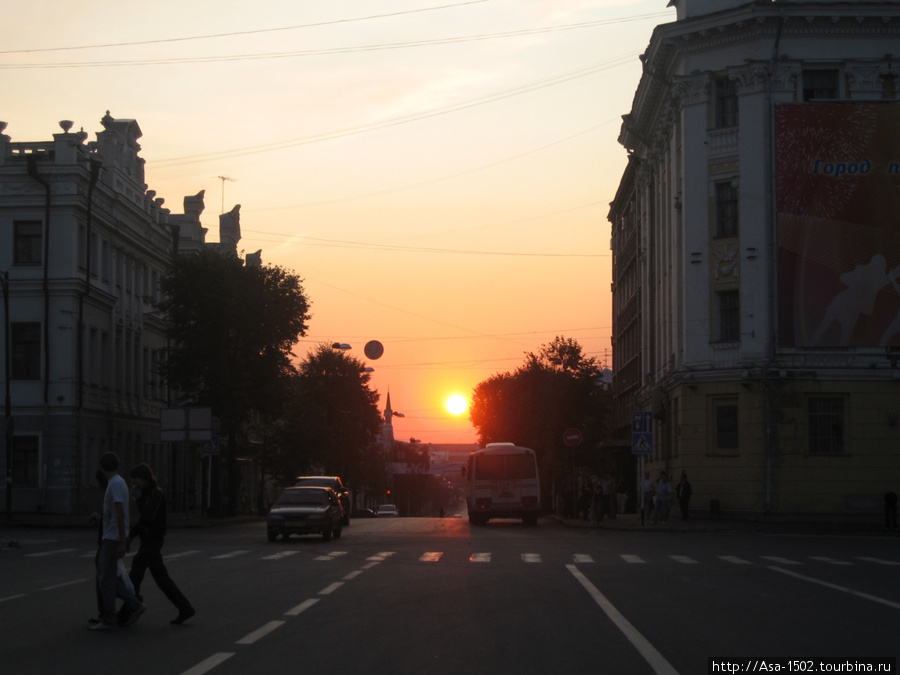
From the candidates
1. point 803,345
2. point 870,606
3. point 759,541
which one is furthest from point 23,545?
point 803,345

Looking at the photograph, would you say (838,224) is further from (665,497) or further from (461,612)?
(461,612)

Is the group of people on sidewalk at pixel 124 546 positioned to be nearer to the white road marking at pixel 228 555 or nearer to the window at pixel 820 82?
the white road marking at pixel 228 555

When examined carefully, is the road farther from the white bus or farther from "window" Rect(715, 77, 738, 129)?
"window" Rect(715, 77, 738, 129)

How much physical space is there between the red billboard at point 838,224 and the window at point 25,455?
1197 inches

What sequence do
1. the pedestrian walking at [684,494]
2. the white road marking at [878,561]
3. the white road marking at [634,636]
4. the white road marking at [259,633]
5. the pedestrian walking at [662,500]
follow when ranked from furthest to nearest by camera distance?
the pedestrian walking at [684,494], the pedestrian walking at [662,500], the white road marking at [878,561], the white road marking at [259,633], the white road marking at [634,636]

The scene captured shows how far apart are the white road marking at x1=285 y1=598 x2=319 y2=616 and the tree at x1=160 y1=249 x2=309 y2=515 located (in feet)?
128

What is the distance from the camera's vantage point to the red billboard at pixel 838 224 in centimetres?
4128

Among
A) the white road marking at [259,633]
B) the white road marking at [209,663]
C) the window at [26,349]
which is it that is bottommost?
the white road marking at [259,633]

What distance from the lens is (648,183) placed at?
5634 centimetres

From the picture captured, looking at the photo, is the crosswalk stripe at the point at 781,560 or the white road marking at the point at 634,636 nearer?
the white road marking at the point at 634,636

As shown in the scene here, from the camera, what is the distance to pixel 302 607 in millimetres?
14891

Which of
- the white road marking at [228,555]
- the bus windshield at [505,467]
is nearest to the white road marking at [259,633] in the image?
the white road marking at [228,555]

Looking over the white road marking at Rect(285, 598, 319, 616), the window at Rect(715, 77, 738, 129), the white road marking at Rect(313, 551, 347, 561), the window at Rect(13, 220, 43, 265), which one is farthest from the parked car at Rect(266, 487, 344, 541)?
the window at Rect(13, 220, 43, 265)

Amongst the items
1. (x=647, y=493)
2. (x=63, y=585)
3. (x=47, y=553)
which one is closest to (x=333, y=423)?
(x=647, y=493)
